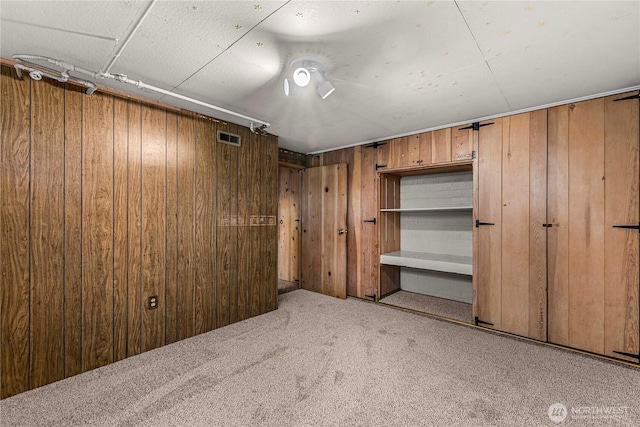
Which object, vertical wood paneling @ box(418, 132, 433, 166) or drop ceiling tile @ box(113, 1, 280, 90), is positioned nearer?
drop ceiling tile @ box(113, 1, 280, 90)

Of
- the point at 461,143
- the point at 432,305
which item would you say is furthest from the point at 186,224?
the point at 432,305

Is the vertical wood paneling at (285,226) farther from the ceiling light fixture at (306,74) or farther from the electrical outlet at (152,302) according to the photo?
the ceiling light fixture at (306,74)

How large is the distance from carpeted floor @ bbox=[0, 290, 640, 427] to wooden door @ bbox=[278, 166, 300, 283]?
7.10 ft

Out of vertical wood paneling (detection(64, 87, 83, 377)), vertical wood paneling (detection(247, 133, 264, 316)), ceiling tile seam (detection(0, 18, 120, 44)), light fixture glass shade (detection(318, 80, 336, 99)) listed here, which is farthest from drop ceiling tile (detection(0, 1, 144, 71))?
vertical wood paneling (detection(247, 133, 264, 316))

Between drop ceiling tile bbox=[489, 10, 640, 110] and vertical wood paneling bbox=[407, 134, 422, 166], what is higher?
drop ceiling tile bbox=[489, 10, 640, 110]

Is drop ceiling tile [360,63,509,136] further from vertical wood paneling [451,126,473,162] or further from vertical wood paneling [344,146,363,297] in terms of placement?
vertical wood paneling [344,146,363,297]

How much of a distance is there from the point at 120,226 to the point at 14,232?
61 centimetres

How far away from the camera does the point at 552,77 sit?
2.11 meters

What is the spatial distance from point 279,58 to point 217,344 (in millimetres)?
2525

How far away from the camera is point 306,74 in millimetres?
1814

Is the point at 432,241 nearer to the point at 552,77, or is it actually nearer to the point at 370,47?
the point at 552,77

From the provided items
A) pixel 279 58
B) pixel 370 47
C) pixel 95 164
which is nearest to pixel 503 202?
pixel 370 47

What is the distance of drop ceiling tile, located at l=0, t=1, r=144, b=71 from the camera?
1386 millimetres

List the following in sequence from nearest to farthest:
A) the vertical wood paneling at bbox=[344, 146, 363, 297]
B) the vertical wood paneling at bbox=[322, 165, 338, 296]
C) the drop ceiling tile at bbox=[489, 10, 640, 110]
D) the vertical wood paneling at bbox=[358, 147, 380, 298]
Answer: the drop ceiling tile at bbox=[489, 10, 640, 110], the vertical wood paneling at bbox=[358, 147, 380, 298], the vertical wood paneling at bbox=[344, 146, 363, 297], the vertical wood paneling at bbox=[322, 165, 338, 296]
